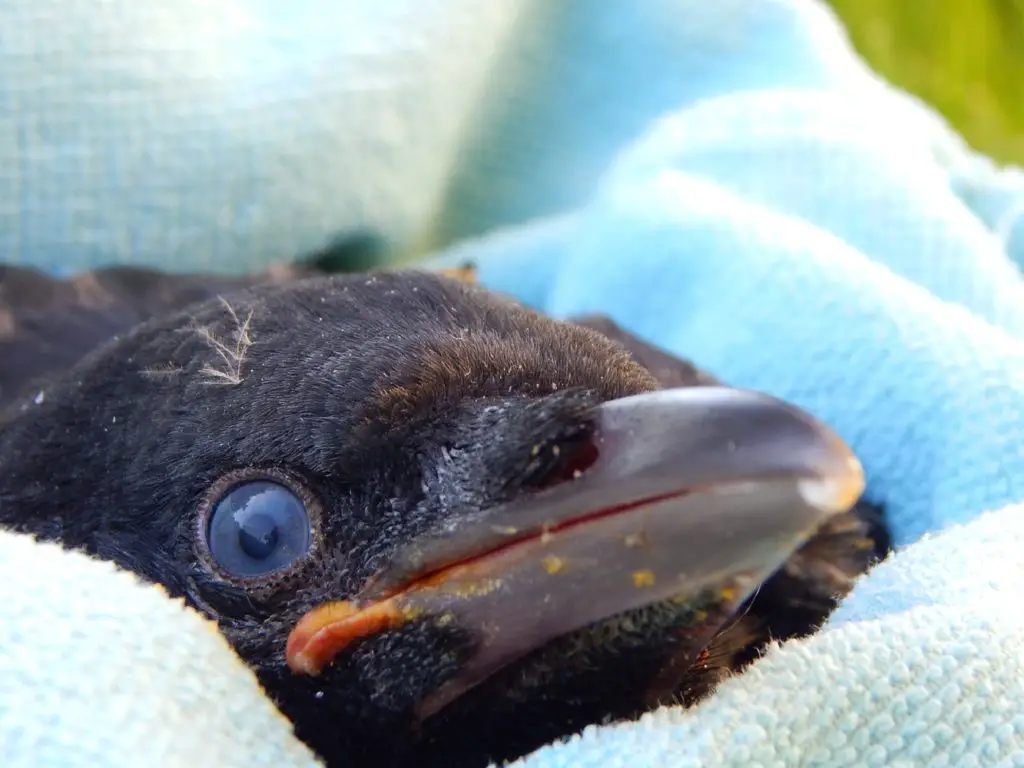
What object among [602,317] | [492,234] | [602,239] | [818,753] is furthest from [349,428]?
[492,234]

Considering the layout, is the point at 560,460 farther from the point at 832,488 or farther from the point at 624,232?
the point at 624,232

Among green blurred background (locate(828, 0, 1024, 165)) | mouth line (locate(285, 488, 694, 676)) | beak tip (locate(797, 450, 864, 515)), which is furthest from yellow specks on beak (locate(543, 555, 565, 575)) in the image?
green blurred background (locate(828, 0, 1024, 165))

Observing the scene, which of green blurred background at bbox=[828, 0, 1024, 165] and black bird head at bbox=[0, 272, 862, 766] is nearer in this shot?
black bird head at bbox=[0, 272, 862, 766]

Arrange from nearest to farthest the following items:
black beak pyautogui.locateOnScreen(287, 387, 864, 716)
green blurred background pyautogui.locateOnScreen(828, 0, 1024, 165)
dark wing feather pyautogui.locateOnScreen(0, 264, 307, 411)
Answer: black beak pyautogui.locateOnScreen(287, 387, 864, 716) → dark wing feather pyautogui.locateOnScreen(0, 264, 307, 411) → green blurred background pyautogui.locateOnScreen(828, 0, 1024, 165)

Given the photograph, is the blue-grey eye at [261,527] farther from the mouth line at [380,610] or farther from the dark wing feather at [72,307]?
the dark wing feather at [72,307]

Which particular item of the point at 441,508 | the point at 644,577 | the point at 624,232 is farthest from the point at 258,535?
the point at 624,232

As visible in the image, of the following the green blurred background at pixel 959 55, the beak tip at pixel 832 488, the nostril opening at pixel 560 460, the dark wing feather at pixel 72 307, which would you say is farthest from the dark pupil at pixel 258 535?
the green blurred background at pixel 959 55

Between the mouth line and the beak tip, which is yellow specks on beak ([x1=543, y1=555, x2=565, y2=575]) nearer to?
the mouth line
